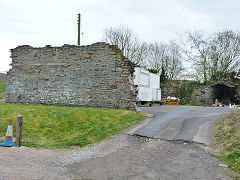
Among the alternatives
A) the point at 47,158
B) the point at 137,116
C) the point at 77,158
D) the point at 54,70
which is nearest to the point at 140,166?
the point at 77,158

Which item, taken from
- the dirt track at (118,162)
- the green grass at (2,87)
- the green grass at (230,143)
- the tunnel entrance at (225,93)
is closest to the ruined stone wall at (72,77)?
the green grass at (230,143)

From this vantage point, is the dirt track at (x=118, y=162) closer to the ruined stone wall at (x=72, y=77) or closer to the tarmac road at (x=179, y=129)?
the tarmac road at (x=179, y=129)

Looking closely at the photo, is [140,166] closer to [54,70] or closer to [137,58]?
[54,70]

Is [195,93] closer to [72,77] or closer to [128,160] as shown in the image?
[72,77]

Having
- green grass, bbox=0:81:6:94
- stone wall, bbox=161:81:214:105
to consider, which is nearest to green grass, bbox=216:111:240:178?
stone wall, bbox=161:81:214:105

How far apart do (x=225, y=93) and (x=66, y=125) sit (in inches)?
985

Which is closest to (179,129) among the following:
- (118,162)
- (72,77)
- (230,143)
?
(230,143)

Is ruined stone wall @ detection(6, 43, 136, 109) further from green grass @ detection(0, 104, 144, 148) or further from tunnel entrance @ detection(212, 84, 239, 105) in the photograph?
tunnel entrance @ detection(212, 84, 239, 105)

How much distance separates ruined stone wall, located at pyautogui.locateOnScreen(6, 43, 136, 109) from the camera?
1627 cm

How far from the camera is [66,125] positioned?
1193 cm

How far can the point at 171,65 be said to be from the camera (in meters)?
36.8

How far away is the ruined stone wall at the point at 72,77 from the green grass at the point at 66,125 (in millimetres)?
2374

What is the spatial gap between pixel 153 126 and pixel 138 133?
158cm

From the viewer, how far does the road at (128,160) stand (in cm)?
596
